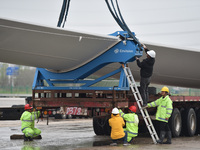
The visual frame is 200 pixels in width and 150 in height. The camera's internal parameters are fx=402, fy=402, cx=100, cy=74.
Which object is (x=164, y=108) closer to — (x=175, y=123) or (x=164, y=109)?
(x=164, y=109)

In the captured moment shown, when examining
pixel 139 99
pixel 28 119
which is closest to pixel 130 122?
pixel 139 99

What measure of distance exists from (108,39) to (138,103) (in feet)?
6.50

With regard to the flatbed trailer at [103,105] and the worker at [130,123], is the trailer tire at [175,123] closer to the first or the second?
the flatbed trailer at [103,105]

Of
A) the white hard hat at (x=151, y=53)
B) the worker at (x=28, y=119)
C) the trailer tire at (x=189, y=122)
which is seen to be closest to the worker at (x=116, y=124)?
the white hard hat at (x=151, y=53)

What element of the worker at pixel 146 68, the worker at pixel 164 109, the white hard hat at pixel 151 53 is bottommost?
the worker at pixel 164 109

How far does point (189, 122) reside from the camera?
534 inches

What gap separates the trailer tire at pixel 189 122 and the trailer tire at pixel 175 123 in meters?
0.32

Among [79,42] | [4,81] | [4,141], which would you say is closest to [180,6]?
A: [79,42]

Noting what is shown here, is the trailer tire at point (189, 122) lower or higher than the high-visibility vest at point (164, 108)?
lower

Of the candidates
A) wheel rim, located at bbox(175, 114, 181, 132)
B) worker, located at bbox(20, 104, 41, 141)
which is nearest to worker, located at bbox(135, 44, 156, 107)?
wheel rim, located at bbox(175, 114, 181, 132)

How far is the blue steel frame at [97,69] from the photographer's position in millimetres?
10783

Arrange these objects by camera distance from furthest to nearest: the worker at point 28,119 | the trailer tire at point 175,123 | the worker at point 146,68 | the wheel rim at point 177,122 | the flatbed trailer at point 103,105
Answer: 1. the wheel rim at point 177,122
2. the trailer tire at point 175,123
3. the worker at point 28,119
4. the flatbed trailer at point 103,105
5. the worker at point 146,68

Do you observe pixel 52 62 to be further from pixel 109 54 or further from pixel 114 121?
pixel 114 121

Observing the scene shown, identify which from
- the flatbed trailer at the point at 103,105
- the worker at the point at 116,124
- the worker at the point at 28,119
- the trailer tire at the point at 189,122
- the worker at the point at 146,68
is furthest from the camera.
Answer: the trailer tire at the point at 189,122
